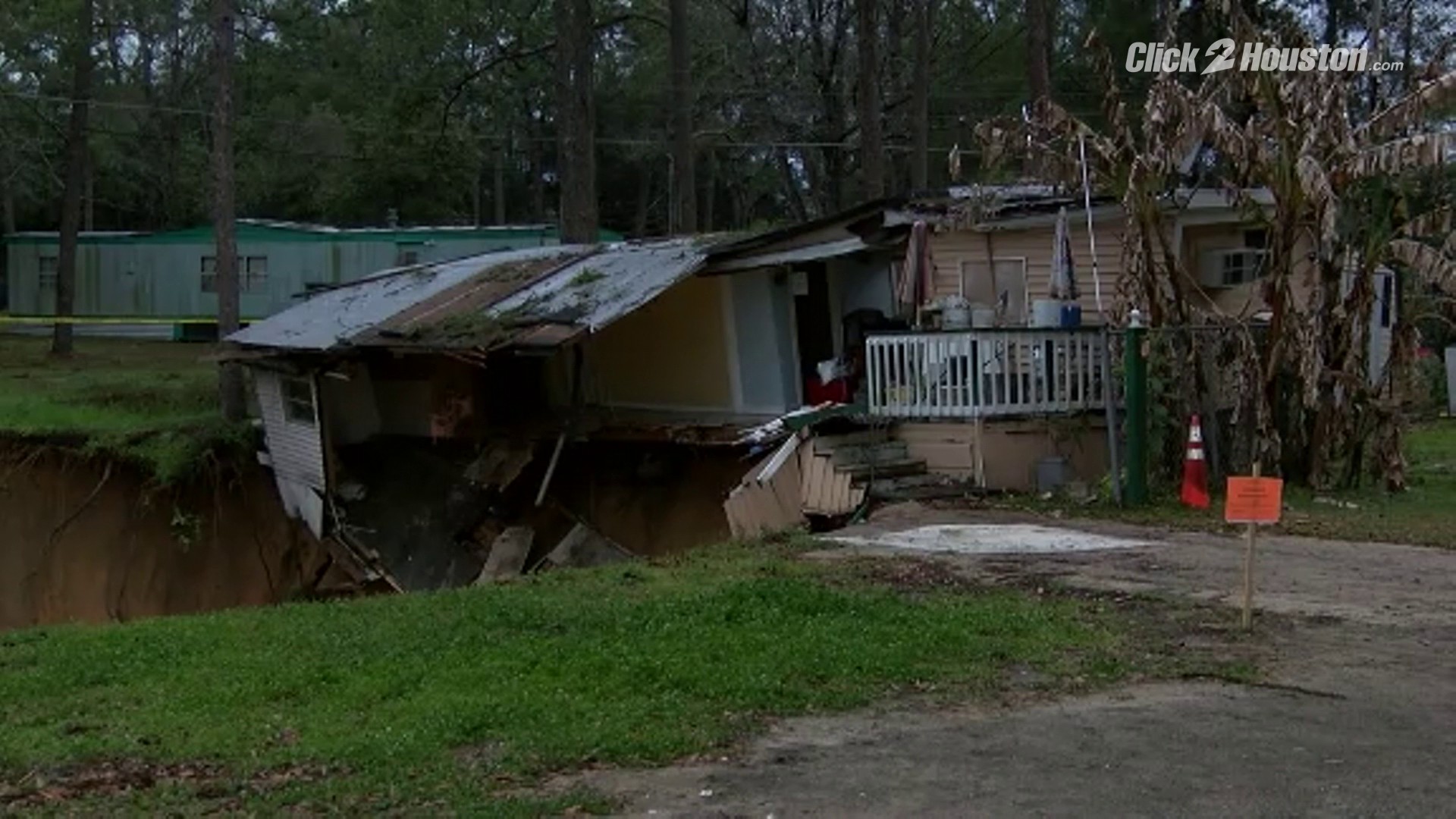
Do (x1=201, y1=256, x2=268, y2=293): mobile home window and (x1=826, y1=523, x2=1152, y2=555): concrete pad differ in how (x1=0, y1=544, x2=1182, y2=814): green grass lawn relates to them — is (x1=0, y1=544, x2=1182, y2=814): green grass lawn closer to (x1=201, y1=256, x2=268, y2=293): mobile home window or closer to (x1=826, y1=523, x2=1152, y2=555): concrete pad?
(x1=826, y1=523, x2=1152, y2=555): concrete pad

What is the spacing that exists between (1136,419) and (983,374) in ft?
5.34

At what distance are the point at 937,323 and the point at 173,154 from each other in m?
38.4

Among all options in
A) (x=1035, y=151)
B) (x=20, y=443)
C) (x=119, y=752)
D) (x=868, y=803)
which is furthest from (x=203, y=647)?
(x=20, y=443)

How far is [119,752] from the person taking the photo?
768 cm

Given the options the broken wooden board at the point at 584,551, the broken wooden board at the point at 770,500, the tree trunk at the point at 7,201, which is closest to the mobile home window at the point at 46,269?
the tree trunk at the point at 7,201

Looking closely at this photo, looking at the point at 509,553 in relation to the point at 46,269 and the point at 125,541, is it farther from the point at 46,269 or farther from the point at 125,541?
the point at 46,269

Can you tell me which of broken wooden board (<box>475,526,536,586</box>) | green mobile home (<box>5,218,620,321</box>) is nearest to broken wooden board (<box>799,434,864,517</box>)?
broken wooden board (<box>475,526,536,586</box>)

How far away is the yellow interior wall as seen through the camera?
21.0m

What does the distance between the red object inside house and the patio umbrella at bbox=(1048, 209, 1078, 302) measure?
8.73 feet

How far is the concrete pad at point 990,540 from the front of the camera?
13.7 meters

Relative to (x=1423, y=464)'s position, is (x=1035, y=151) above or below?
above

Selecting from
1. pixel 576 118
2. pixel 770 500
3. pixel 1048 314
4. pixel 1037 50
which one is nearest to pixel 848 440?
pixel 770 500

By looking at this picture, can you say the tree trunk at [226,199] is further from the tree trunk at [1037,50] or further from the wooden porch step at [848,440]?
the tree trunk at [1037,50]

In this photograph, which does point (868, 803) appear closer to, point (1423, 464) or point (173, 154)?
point (1423, 464)
